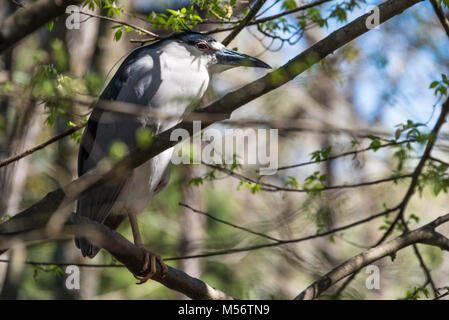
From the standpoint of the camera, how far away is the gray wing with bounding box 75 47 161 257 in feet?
10.0

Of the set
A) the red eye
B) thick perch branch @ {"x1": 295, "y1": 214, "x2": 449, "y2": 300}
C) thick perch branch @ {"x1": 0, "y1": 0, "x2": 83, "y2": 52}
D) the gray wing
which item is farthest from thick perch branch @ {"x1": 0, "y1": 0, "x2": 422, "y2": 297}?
the red eye

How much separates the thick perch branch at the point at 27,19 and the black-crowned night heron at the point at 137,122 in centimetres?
147

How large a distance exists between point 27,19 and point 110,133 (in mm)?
1676

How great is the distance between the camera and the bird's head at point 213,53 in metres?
3.32

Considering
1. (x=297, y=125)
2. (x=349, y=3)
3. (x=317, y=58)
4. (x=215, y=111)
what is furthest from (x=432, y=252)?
(x=297, y=125)

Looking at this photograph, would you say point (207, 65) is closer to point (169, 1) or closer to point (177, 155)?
point (177, 155)

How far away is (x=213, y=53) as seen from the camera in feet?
11.1

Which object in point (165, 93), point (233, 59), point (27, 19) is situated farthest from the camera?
point (233, 59)

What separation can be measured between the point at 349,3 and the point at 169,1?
1.47m

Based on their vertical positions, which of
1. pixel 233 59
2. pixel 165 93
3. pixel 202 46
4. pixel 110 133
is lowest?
pixel 110 133

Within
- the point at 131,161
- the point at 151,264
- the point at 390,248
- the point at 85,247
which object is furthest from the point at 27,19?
the point at 390,248

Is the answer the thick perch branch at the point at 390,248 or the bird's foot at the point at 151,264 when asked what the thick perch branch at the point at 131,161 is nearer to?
the bird's foot at the point at 151,264

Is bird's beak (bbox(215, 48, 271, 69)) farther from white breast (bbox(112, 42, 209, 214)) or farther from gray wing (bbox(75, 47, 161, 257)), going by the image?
gray wing (bbox(75, 47, 161, 257))

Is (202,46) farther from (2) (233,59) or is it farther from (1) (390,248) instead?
(1) (390,248)
